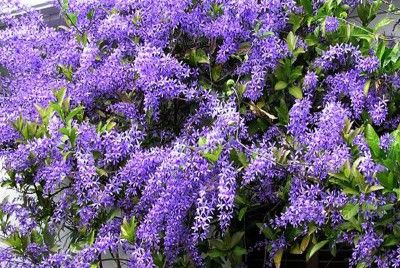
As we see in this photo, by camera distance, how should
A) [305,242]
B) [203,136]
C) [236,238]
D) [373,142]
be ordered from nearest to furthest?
[373,142] < [305,242] < [203,136] < [236,238]

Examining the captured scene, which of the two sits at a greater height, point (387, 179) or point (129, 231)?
point (387, 179)

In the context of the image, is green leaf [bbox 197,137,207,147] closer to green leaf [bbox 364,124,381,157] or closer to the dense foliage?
the dense foliage

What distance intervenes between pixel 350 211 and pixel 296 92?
0.95 m

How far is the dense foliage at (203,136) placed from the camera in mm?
3545

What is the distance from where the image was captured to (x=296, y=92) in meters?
4.03

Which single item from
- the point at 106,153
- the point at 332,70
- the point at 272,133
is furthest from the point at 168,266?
the point at 332,70

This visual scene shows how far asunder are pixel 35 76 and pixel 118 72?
2.31 ft

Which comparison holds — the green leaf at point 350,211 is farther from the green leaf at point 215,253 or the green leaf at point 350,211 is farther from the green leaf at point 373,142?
the green leaf at point 215,253

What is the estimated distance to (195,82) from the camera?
13.6 ft

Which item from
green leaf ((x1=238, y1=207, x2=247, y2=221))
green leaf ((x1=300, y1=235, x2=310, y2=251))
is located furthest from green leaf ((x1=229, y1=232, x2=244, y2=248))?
green leaf ((x1=300, y1=235, x2=310, y2=251))

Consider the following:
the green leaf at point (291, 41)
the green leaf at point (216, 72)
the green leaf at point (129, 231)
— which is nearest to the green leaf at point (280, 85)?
the green leaf at point (291, 41)

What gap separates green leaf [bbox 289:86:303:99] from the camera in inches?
158

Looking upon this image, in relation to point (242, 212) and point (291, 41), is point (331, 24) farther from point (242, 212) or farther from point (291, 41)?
point (242, 212)

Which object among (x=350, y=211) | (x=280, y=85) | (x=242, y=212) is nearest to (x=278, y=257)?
(x=242, y=212)
